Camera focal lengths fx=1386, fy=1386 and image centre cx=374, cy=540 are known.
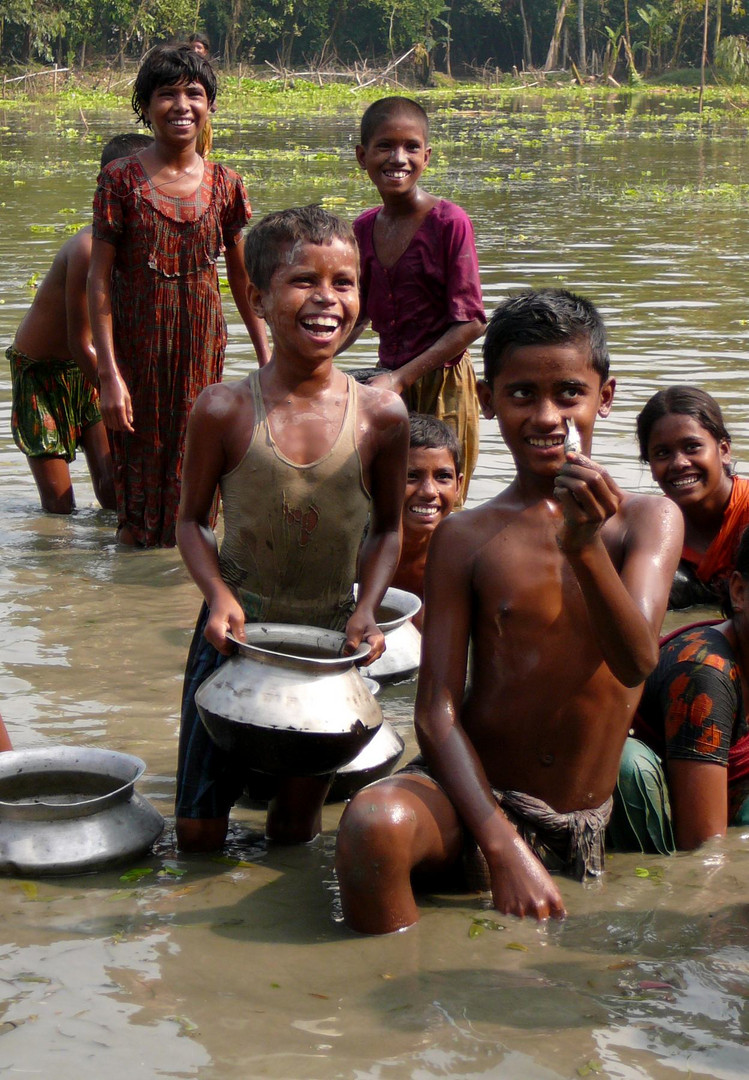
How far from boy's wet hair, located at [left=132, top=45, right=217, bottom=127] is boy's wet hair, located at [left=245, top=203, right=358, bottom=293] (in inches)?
85.6

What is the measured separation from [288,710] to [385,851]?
1.16ft

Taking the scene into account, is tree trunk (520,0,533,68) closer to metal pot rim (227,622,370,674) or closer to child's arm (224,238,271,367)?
child's arm (224,238,271,367)

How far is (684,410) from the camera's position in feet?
15.4

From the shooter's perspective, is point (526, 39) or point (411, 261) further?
point (526, 39)

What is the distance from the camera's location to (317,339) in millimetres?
3131

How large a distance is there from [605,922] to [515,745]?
1.32ft

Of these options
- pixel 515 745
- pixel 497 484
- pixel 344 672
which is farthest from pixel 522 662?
pixel 497 484

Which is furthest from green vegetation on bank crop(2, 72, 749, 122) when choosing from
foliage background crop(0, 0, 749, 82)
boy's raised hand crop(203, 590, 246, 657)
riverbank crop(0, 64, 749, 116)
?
boy's raised hand crop(203, 590, 246, 657)

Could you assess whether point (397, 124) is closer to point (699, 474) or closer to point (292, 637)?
point (699, 474)

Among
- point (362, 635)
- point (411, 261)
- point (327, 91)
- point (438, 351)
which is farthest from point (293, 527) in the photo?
point (327, 91)

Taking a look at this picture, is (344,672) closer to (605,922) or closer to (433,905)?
(433,905)

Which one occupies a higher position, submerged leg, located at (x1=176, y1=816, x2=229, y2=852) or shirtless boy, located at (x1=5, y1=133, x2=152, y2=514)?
shirtless boy, located at (x1=5, y1=133, x2=152, y2=514)

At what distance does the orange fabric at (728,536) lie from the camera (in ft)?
15.6

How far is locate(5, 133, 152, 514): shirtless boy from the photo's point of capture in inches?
229
